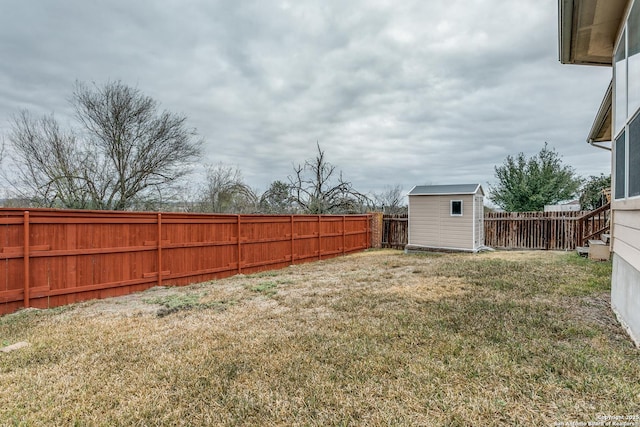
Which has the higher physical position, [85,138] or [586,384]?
[85,138]

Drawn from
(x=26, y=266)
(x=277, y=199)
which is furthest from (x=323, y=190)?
(x=26, y=266)

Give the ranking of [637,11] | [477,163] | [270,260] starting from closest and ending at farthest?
[637,11]
[270,260]
[477,163]

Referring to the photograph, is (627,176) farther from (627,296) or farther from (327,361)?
(327,361)

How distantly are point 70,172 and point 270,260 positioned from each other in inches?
244

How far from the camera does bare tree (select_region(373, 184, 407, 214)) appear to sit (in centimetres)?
1716

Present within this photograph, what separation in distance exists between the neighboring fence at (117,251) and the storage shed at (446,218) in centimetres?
560

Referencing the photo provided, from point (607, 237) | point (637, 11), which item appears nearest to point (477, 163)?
point (607, 237)

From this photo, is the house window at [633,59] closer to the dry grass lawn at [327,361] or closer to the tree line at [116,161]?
the dry grass lawn at [327,361]

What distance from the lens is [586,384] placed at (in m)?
2.10

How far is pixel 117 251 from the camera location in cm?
541

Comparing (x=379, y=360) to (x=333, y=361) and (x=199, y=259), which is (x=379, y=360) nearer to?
(x=333, y=361)

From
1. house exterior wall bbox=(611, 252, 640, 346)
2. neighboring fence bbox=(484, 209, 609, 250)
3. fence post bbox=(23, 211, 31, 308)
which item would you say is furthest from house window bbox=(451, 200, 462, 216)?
fence post bbox=(23, 211, 31, 308)

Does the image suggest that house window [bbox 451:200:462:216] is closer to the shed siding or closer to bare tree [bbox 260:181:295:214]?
bare tree [bbox 260:181:295:214]

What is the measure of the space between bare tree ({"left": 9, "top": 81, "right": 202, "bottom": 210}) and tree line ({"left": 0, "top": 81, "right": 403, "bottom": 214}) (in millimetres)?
20
